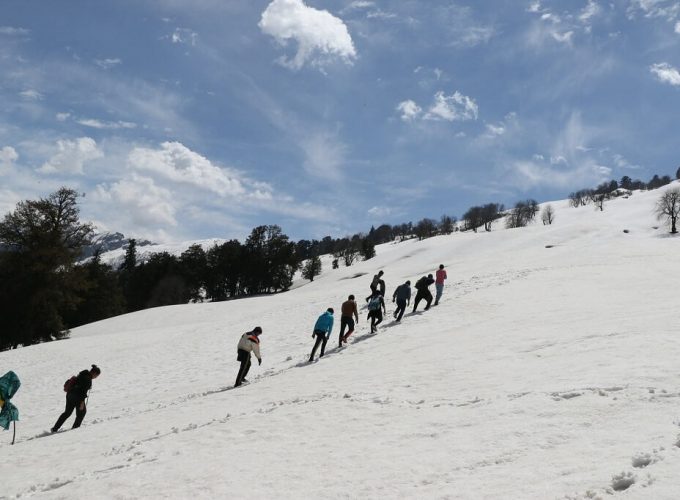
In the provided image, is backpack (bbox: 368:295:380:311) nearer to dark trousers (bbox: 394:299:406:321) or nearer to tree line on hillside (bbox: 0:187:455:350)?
dark trousers (bbox: 394:299:406:321)

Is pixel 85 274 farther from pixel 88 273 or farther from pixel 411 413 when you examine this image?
pixel 411 413

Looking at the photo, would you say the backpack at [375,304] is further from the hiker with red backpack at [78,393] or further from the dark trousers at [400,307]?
the hiker with red backpack at [78,393]

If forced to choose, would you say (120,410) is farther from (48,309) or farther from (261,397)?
(48,309)

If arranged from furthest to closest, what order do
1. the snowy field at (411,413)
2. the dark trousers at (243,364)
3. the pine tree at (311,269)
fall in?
the pine tree at (311,269) → the dark trousers at (243,364) → the snowy field at (411,413)

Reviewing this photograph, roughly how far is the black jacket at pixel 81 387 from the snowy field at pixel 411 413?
4.12 feet

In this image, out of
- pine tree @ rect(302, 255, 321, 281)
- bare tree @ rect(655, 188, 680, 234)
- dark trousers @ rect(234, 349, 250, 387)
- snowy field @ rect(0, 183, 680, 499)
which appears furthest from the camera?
pine tree @ rect(302, 255, 321, 281)

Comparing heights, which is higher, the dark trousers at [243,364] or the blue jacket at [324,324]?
the blue jacket at [324,324]

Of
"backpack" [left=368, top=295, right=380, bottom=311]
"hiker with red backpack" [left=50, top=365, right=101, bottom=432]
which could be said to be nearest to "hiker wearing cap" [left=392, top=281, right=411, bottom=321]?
"backpack" [left=368, top=295, right=380, bottom=311]

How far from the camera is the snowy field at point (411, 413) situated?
250 inches

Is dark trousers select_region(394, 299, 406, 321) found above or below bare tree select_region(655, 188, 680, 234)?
below

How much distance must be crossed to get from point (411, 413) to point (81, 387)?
1064 cm

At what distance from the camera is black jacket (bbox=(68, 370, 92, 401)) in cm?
1458

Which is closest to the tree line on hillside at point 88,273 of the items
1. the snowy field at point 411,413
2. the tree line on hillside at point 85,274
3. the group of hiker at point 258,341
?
the tree line on hillside at point 85,274

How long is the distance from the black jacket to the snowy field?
4.12 feet
